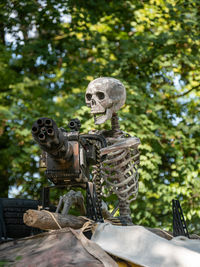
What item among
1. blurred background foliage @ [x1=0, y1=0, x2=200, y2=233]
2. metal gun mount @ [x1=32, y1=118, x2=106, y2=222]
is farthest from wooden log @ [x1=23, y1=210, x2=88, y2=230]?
blurred background foliage @ [x1=0, y1=0, x2=200, y2=233]

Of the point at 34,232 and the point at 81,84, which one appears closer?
the point at 34,232

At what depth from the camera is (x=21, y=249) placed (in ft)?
11.9

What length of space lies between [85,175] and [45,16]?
6781mm

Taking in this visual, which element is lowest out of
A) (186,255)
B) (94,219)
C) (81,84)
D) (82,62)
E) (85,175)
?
(186,255)

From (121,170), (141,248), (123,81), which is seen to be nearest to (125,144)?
(121,170)

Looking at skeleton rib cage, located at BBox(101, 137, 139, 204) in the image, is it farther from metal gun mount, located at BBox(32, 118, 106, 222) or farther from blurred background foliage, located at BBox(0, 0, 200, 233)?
blurred background foliage, located at BBox(0, 0, 200, 233)

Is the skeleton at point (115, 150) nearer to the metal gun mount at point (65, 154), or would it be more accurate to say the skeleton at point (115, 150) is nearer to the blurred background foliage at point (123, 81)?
the metal gun mount at point (65, 154)

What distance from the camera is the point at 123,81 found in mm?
9586

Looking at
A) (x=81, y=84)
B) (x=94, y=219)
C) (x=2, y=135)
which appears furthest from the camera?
(x=2, y=135)

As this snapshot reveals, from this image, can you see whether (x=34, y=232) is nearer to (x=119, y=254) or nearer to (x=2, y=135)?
(x=119, y=254)

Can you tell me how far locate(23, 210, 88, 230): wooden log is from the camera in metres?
3.53

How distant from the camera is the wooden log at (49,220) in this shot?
11.6ft

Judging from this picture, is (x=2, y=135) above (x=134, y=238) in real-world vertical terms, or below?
above

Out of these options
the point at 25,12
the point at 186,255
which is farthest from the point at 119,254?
the point at 25,12
